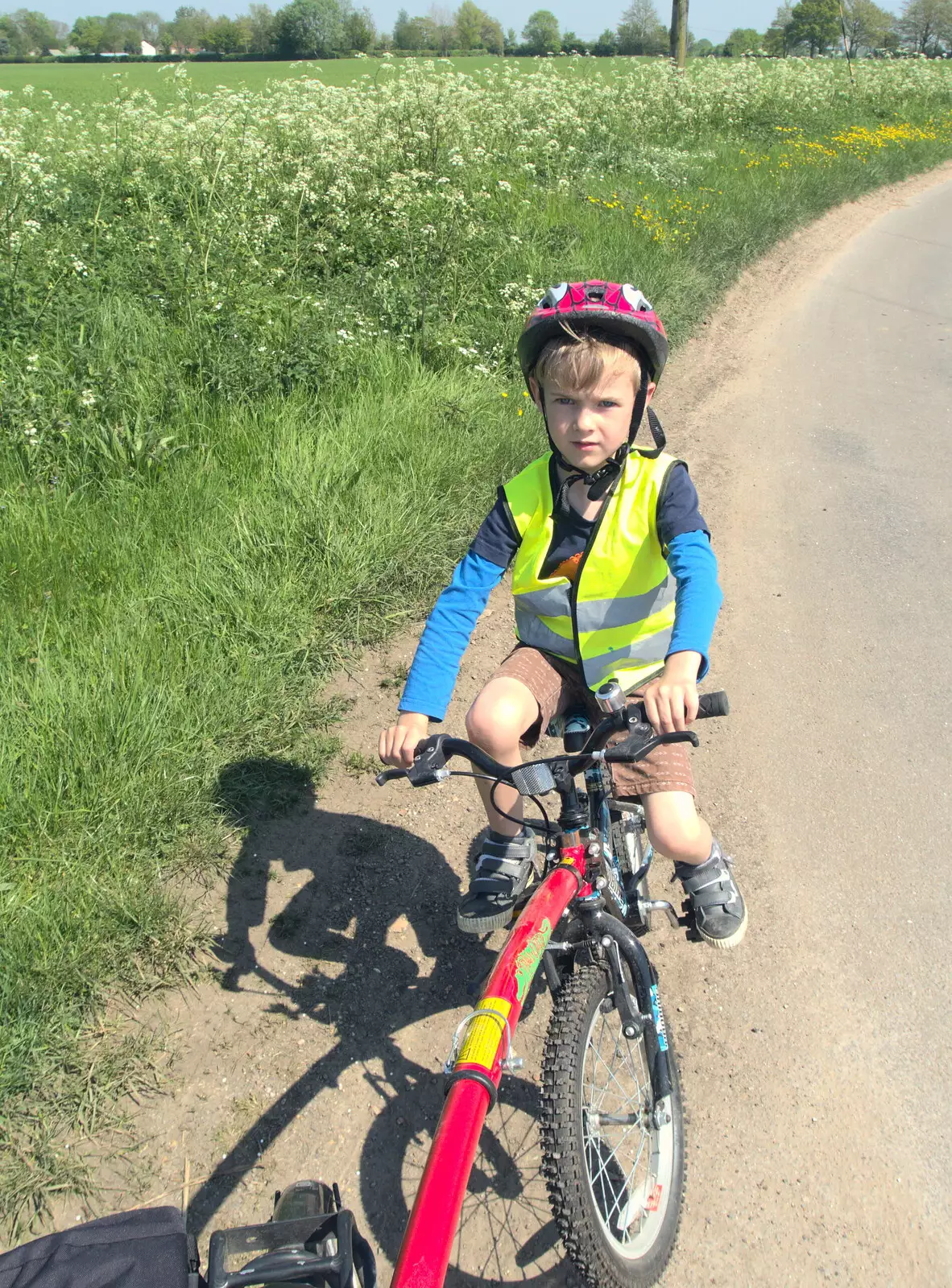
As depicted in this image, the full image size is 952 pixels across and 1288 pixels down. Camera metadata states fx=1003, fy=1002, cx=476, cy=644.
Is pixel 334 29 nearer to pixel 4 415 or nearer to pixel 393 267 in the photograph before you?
pixel 393 267

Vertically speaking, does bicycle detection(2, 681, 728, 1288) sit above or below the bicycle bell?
below

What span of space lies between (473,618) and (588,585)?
329 millimetres

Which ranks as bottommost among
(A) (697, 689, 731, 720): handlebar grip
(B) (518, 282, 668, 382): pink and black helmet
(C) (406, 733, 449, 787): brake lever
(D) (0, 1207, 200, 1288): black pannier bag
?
(D) (0, 1207, 200, 1288): black pannier bag

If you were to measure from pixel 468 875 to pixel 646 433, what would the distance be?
14.2 ft

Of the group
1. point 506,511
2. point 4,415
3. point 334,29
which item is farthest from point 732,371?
point 334,29

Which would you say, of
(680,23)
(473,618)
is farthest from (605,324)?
(680,23)

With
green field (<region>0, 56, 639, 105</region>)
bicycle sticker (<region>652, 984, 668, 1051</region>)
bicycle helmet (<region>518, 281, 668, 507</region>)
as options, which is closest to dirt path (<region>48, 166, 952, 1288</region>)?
bicycle sticker (<region>652, 984, 668, 1051</region>)

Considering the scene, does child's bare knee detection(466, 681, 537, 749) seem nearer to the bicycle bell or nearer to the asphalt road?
the bicycle bell

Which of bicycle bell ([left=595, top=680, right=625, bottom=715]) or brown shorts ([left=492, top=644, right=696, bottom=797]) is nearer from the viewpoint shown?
bicycle bell ([left=595, top=680, right=625, bottom=715])

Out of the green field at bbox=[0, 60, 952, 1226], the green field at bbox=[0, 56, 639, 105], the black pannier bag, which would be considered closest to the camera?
the black pannier bag

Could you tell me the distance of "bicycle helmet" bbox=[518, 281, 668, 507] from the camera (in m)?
2.33

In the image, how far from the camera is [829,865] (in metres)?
3.39

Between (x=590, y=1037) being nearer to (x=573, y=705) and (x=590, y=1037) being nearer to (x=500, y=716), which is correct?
(x=500, y=716)

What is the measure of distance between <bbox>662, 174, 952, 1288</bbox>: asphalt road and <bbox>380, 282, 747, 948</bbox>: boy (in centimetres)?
47
